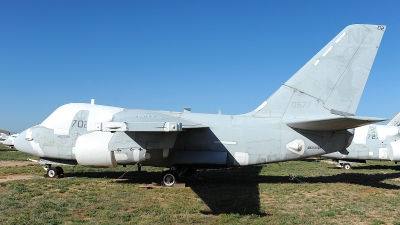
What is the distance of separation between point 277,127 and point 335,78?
293cm

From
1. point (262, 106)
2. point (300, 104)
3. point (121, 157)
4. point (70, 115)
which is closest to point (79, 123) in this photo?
point (70, 115)

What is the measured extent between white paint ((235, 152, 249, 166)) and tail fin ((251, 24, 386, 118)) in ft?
6.30

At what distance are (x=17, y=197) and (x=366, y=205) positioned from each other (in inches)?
431

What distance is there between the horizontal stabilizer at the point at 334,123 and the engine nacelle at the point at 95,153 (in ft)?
22.8

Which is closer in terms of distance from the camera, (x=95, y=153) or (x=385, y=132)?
(x=95, y=153)

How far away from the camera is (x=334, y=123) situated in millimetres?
11156

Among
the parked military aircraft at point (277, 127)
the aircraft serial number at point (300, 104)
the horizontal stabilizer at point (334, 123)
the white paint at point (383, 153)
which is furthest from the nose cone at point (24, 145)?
the white paint at point (383, 153)

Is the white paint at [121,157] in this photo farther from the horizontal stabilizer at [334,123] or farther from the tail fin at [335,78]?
the horizontal stabilizer at [334,123]

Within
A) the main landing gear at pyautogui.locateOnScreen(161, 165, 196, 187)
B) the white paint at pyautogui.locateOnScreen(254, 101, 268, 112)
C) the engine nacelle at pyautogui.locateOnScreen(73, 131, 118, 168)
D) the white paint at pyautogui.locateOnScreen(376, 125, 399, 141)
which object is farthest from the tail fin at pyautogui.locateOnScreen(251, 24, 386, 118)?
the white paint at pyautogui.locateOnScreen(376, 125, 399, 141)

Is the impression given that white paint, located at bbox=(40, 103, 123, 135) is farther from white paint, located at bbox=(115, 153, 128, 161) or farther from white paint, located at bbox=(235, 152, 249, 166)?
white paint, located at bbox=(235, 152, 249, 166)

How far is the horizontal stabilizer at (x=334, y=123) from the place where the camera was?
32.3 ft

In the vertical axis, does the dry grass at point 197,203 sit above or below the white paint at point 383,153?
below

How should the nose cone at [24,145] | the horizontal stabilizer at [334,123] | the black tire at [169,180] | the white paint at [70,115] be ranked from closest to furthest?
1. the horizontal stabilizer at [334,123]
2. the black tire at [169,180]
3. the white paint at [70,115]
4. the nose cone at [24,145]

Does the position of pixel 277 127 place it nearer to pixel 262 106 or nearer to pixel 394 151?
pixel 262 106
